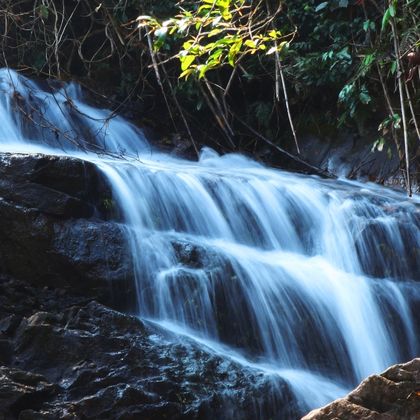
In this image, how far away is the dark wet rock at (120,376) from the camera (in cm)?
311

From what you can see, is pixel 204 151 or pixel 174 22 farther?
pixel 204 151

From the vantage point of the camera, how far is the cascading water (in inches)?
163

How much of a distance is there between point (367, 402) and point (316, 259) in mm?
3212

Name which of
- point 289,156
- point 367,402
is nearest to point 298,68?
point 289,156

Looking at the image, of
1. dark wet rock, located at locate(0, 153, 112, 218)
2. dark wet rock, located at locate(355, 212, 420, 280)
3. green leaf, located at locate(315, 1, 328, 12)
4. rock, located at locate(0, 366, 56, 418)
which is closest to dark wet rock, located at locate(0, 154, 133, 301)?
dark wet rock, located at locate(0, 153, 112, 218)

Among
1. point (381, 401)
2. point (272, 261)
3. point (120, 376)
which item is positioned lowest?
point (120, 376)

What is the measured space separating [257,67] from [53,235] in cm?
455

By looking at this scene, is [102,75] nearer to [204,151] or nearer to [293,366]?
[204,151]

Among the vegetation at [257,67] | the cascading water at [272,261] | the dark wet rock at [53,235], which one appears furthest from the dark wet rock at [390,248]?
the dark wet rock at [53,235]

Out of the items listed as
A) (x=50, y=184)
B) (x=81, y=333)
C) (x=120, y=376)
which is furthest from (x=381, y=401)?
(x=50, y=184)

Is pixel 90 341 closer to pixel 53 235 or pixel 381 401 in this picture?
pixel 53 235

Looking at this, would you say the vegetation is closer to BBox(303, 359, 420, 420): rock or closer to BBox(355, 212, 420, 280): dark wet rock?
BBox(355, 212, 420, 280): dark wet rock

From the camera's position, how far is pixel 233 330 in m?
4.12

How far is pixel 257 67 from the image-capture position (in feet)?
26.2
